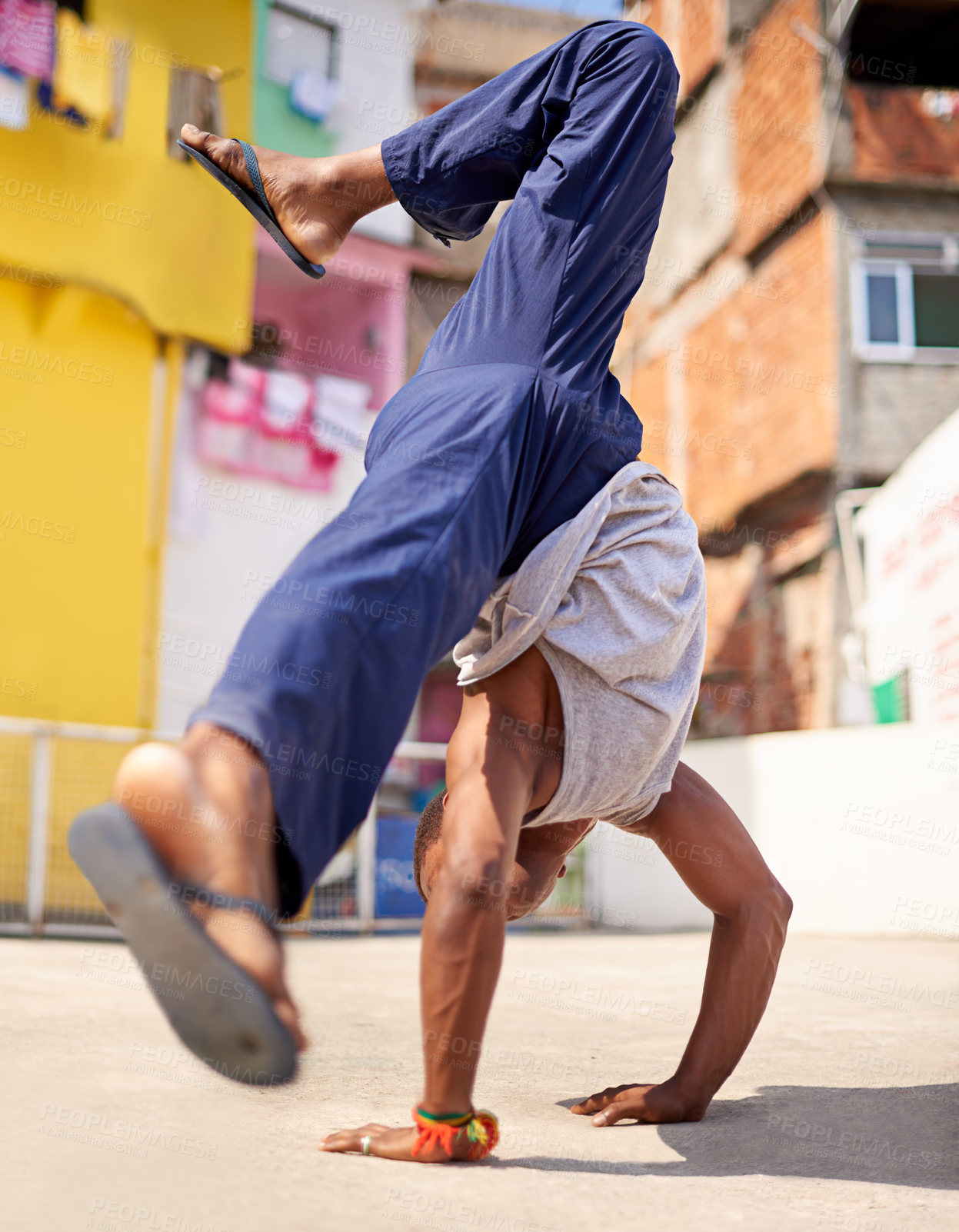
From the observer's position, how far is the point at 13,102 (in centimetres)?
905

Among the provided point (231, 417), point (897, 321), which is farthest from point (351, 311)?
point (897, 321)

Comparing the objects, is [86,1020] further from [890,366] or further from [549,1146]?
[890,366]

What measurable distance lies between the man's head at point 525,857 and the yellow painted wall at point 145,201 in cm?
820

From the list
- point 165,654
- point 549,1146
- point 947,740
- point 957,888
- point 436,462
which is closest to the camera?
point 436,462

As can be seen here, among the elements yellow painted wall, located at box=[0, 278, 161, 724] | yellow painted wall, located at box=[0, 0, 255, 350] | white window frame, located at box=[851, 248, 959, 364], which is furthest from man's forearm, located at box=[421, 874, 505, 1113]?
white window frame, located at box=[851, 248, 959, 364]

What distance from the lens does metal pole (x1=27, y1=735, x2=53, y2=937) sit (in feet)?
21.8

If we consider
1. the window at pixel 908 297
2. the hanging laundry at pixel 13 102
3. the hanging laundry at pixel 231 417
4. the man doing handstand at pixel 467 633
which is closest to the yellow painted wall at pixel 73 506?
the hanging laundry at pixel 231 417

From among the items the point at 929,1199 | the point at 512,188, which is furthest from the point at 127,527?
the point at 929,1199

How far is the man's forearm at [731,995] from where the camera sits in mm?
2320

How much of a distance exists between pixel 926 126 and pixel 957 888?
9.00 meters

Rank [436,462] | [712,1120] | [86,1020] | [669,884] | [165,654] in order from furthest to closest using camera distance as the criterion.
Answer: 1. [165,654]
2. [669,884]
3. [86,1020]
4. [712,1120]
5. [436,462]

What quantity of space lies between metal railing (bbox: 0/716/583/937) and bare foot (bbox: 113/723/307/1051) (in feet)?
16.2

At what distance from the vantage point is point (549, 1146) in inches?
82.4

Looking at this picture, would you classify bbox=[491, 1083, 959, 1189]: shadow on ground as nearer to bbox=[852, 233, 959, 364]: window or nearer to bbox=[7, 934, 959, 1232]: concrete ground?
bbox=[7, 934, 959, 1232]: concrete ground
